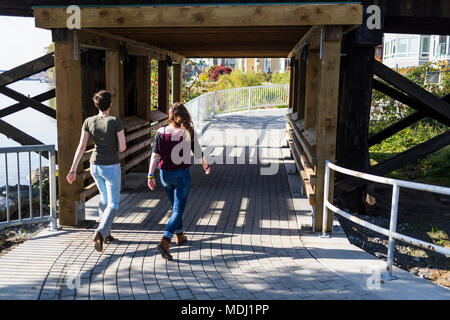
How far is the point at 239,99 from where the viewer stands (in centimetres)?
2678

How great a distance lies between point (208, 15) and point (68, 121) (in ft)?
7.57

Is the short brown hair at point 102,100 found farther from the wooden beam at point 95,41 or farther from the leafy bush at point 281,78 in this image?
the leafy bush at point 281,78

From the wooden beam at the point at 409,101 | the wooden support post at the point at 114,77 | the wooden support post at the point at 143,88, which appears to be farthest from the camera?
the wooden support post at the point at 143,88

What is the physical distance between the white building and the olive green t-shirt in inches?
1695

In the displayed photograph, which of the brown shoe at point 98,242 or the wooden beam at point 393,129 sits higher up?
the wooden beam at point 393,129

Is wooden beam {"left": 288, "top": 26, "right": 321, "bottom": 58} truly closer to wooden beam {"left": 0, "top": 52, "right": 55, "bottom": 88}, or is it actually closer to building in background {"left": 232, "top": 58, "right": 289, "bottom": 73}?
wooden beam {"left": 0, "top": 52, "right": 55, "bottom": 88}

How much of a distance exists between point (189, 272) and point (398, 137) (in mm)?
13239

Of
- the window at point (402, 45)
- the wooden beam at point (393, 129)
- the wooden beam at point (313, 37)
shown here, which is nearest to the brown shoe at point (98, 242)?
the wooden beam at point (313, 37)

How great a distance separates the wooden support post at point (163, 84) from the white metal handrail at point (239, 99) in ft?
22.6

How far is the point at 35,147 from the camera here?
6559 mm

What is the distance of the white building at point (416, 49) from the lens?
45647 mm

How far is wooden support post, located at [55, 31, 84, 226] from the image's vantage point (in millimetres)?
6750

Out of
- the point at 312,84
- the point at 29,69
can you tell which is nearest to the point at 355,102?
the point at 312,84

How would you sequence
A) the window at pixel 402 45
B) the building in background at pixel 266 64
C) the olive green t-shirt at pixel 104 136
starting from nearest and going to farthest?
1. the olive green t-shirt at pixel 104 136
2. the window at pixel 402 45
3. the building in background at pixel 266 64
